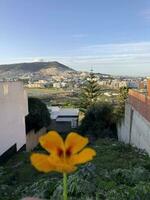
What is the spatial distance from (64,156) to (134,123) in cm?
1341

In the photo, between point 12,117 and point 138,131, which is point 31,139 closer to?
point 12,117

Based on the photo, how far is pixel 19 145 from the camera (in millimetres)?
16516

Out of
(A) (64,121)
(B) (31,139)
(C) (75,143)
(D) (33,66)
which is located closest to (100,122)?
(B) (31,139)

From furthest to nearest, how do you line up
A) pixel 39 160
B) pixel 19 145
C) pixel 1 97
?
1. pixel 19 145
2. pixel 1 97
3. pixel 39 160

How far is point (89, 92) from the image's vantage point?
33312mm

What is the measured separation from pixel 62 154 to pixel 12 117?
14436mm

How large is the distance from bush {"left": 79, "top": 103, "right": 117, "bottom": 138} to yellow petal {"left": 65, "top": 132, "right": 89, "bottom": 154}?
20.0 meters

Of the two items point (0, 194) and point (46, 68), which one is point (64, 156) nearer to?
point (0, 194)

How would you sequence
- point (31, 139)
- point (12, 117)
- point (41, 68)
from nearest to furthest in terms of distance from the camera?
1. point (12, 117)
2. point (31, 139)
3. point (41, 68)

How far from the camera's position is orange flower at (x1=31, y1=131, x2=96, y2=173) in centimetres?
92

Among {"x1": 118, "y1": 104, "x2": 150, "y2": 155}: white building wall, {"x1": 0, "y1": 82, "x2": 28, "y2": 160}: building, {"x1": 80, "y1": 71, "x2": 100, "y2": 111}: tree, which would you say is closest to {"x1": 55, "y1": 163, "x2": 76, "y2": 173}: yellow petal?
{"x1": 118, "y1": 104, "x2": 150, "y2": 155}: white building wall

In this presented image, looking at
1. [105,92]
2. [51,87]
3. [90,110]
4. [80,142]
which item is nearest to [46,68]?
[51,87]

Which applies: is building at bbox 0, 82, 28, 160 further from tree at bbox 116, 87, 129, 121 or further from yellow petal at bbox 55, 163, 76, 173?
yellow petal at bbox 55, 163, 76, 173

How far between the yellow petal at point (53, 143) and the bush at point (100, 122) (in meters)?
20.0
